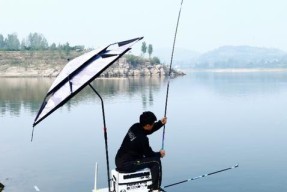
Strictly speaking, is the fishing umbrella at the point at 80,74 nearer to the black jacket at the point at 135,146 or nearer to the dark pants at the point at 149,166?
the black jacket at the point at 135,146

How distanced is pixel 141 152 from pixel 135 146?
21cm

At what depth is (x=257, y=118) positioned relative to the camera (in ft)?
152

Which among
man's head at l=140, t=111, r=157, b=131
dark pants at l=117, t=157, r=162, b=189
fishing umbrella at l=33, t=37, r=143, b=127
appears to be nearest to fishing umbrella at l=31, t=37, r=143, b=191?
fishing umbrella at l=33, t=37, r=143, b=127

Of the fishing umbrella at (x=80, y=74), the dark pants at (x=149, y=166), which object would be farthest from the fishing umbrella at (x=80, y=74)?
the dark pants at (x=149, y=166)

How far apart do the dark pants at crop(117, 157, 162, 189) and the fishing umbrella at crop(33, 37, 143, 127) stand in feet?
6.91

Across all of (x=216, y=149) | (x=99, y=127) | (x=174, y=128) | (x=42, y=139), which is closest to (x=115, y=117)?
(x=99, y=127)

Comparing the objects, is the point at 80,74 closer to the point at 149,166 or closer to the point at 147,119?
the point at 147,119

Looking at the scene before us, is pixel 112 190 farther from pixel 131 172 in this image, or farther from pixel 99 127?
pixel 99 127

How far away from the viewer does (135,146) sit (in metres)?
9.16

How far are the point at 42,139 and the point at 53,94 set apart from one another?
26.7 meters

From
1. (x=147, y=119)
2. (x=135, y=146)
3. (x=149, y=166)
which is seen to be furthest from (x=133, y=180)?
(x=147, y=119)

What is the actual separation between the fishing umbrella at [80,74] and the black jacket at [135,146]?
5.39 ft

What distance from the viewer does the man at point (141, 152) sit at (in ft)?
29.9

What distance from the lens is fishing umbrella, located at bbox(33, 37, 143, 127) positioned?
802 cm
